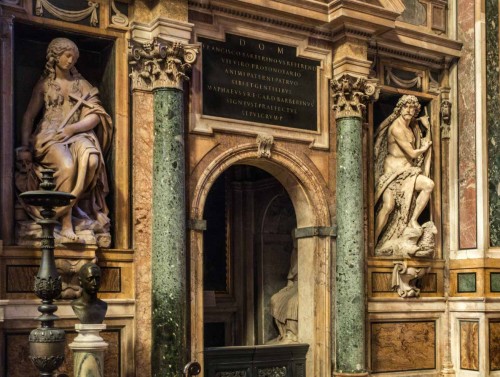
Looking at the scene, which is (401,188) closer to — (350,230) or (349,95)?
(350,230)

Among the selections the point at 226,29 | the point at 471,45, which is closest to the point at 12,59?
the point at 226,29

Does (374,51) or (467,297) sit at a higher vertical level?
(374,51)

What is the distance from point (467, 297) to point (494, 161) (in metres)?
2.02

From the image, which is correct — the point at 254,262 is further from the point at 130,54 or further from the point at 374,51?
the point at 130,54

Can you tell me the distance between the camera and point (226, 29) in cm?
989

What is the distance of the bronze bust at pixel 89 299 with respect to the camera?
7758 mm

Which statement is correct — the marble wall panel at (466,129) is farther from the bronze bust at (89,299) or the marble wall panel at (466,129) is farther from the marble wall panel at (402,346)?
the bronze bust at (89,299)

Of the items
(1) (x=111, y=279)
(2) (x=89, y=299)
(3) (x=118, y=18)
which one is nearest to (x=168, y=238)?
(1) (x=111, y=279)

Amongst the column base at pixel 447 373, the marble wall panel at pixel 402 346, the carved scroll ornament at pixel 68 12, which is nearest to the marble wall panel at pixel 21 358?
the carved scroll ornament at pixel 68 12

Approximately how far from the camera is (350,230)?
1035 cm

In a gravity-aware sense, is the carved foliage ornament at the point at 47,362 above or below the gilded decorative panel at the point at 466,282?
below

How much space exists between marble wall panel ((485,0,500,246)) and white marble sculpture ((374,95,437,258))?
944 mm

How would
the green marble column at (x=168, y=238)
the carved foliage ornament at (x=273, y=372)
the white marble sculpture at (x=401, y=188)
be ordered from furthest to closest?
the white marble sculpture at (x=401, y=188) < the carved foliage ornament at (x=273, y=372) < the green marble column at (x=168, y=238)

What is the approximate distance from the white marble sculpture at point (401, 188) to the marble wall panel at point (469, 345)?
128 cm
